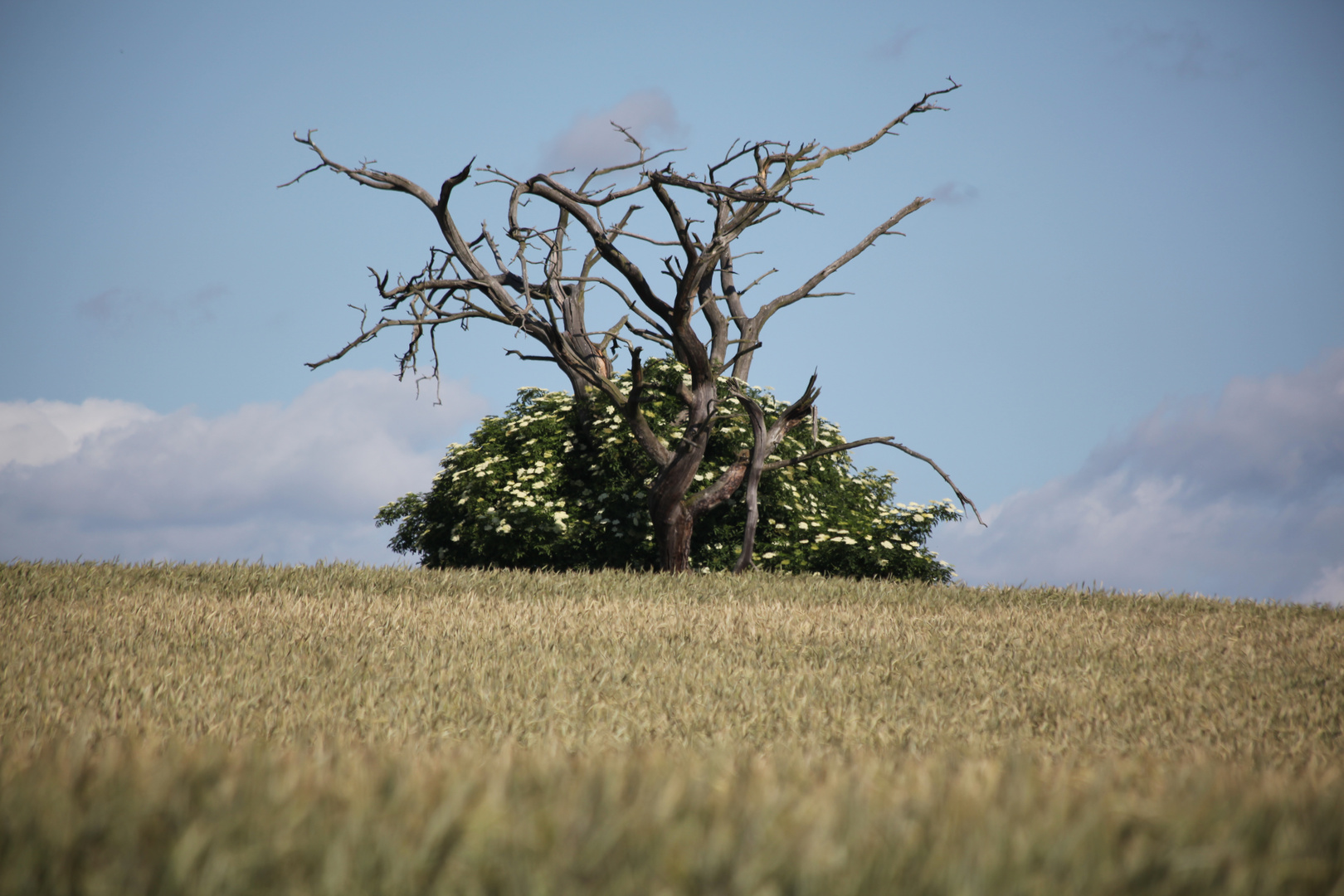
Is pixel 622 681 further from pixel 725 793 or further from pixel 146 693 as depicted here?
pixel 725 793

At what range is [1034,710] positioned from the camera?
229 inches

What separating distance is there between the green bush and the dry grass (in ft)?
10.6

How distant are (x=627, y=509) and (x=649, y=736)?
10625mm

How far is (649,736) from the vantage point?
480cm

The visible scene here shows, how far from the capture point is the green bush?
15000 mm

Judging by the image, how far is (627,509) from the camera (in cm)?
1540

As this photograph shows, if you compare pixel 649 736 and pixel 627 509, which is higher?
pixel 627 509

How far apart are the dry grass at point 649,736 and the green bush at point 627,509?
3.22m

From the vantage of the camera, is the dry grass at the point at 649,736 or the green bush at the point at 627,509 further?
the green bush at the point at 627,509

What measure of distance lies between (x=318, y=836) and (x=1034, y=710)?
4.85 m

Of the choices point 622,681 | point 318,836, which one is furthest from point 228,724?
point 318,836

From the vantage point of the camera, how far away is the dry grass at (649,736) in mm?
2010

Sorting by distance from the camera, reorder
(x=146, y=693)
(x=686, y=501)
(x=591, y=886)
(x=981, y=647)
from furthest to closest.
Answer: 1. (x=686, y=501)
2. (x=981, y=647)
3. (x=146, y=693)
4. (x=591, y=886)

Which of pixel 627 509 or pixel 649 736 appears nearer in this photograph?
pixel 649 736
